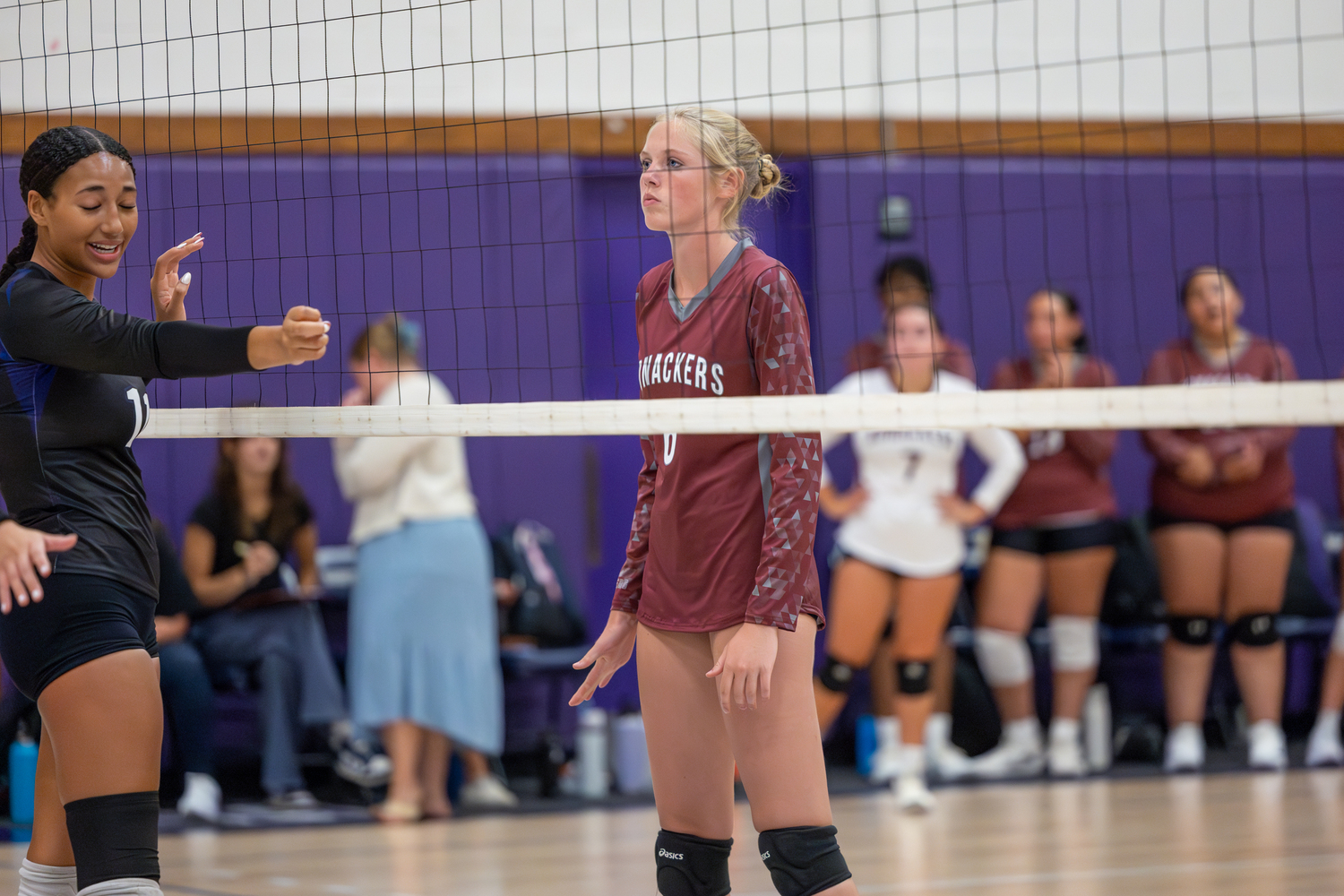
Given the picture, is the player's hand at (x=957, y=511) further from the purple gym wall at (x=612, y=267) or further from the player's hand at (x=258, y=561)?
the player's hand at (x=258, y=561)

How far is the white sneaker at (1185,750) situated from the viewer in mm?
6062

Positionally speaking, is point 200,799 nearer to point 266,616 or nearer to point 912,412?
point 266,616

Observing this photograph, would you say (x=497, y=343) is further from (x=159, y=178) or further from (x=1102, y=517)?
(x=1102, y=517)

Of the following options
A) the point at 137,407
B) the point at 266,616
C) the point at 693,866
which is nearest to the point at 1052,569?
the point at 266,616

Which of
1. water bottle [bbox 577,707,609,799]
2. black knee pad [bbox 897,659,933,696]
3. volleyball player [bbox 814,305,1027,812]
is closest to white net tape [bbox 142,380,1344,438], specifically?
volleyball player [bbox 814,305,1027,812]

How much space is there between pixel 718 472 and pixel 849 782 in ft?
12.9

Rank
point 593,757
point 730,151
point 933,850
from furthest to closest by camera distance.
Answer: point 593,757
point 933,850
point 730,151

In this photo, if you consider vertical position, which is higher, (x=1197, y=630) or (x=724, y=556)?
(x=724, y=556)

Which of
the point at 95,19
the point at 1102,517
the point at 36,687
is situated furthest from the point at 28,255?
the point at 1102,517

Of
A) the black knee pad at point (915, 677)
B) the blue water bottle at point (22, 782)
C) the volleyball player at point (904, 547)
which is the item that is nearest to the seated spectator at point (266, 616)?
the blue water bottle at point (22, 782)

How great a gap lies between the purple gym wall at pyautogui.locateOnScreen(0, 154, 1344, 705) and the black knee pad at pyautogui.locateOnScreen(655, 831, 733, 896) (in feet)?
12.5

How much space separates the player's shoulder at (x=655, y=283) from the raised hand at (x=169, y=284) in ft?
2.93

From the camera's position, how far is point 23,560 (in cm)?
221

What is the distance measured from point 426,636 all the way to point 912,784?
1.97 meters
